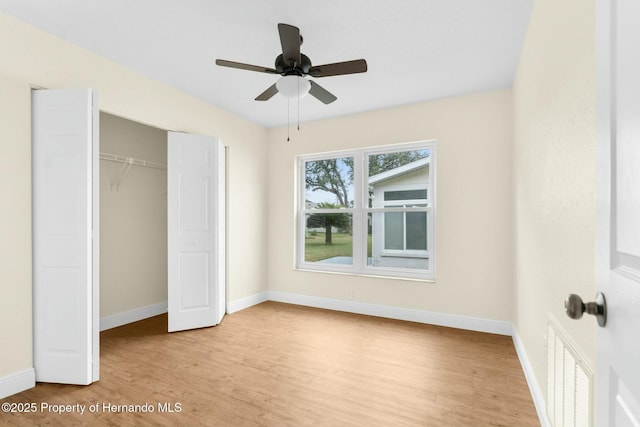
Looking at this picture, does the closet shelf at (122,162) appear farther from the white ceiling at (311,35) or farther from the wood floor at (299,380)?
the wood floor at (299,380)

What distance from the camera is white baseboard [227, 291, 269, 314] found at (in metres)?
4.22

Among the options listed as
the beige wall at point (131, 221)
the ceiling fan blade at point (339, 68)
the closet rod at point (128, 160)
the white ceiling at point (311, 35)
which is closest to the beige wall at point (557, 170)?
the white ceiling at point (311, 35)

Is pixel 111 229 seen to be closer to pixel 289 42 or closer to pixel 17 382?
pixel 17 382

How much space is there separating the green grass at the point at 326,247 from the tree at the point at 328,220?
0.08 metres

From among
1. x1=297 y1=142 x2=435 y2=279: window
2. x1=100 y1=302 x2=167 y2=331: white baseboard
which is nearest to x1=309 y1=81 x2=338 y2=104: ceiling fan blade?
x1=297 y1=142 x2=435 y2=279: window

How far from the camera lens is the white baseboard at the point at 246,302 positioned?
422 cm

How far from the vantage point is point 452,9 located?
217 centimetres

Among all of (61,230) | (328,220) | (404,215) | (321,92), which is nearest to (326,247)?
(328,220)

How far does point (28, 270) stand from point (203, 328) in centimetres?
176

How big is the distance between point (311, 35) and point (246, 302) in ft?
11.4

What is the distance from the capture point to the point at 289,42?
2.03 m

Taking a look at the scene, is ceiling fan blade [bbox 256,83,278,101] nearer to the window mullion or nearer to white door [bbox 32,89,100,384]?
white door [bbox 32,89,100,384]

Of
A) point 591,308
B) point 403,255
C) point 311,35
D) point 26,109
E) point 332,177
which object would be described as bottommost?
point 403,255

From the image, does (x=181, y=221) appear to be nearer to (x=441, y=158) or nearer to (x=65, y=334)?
(x=65, y=334)
